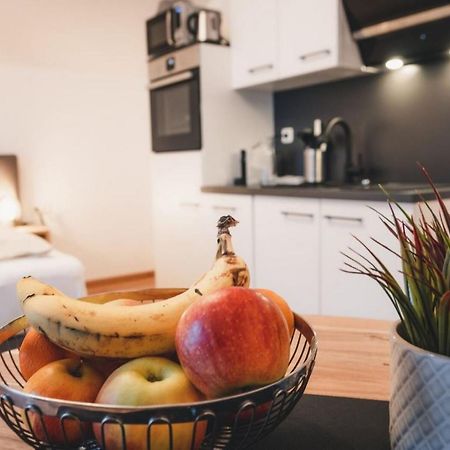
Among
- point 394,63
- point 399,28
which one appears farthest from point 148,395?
point 394,63

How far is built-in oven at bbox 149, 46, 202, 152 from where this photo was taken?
2988 millimetres

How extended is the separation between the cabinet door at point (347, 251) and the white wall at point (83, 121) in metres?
2.37

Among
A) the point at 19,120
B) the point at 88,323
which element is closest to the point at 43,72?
the point at 19,120

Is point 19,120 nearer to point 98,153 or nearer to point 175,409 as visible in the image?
point 98,153

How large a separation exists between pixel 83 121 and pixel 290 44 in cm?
233

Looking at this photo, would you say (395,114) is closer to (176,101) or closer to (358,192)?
(358,192)

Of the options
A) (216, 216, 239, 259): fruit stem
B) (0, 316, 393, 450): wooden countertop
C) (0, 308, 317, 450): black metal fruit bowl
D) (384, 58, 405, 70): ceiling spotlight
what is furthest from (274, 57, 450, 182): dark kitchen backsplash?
(0, 308, 317, 450): black metal fruit bowl

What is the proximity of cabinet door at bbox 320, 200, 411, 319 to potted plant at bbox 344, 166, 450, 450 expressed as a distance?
1539 mm

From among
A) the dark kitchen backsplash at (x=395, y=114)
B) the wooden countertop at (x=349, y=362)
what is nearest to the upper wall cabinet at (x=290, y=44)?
the dark kitchen backsplash at (x=395, y=114)

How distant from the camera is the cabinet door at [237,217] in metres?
2.65

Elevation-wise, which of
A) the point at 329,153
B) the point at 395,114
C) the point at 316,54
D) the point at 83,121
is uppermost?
the point at 316,54

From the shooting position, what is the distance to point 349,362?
0.74 meters

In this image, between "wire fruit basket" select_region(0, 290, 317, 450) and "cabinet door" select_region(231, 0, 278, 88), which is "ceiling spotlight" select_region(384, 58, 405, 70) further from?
"wire fruit basket" select_region(0, 290, 317, 450)

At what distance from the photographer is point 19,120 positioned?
4.07 metres
